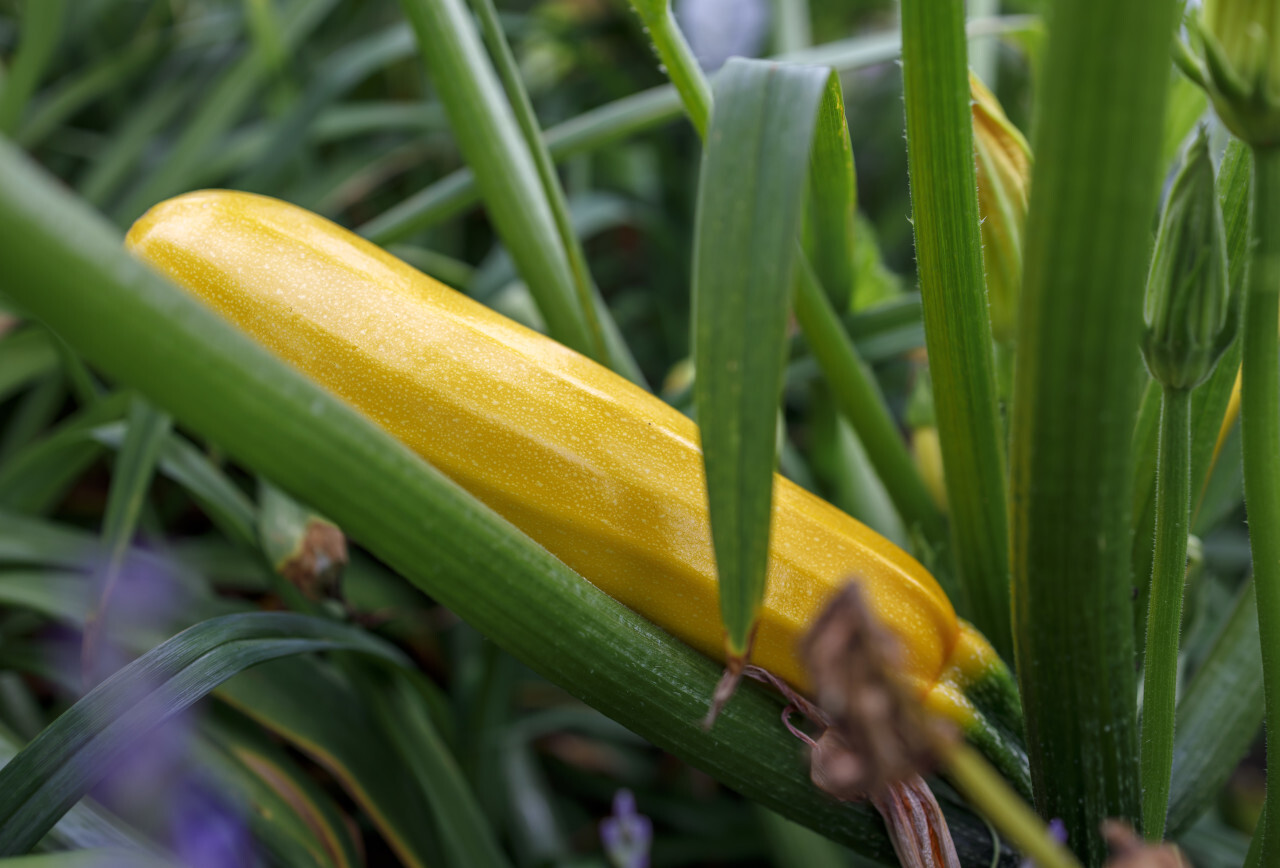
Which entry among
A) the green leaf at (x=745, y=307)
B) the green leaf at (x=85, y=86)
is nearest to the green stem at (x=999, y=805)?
the green leaf at (x=745, y=307)

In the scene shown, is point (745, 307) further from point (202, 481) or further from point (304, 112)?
point (304, 112)

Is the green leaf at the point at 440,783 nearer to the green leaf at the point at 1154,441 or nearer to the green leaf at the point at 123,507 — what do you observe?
the green leaf at the point at 123,507

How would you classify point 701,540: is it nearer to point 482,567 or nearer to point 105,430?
point 482,567

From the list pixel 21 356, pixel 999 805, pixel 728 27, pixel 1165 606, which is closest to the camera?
pixel 999 805

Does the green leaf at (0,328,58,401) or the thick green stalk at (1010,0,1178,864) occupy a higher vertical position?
the thick green stalk at (1010,0,1178,864)

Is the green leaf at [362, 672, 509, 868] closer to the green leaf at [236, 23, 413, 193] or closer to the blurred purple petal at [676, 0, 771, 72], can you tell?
the green leaf at [236, 23, 413, 193]

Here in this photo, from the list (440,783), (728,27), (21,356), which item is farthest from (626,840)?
(728,27)

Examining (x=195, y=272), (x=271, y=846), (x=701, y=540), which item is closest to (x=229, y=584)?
(x=271, y=846)

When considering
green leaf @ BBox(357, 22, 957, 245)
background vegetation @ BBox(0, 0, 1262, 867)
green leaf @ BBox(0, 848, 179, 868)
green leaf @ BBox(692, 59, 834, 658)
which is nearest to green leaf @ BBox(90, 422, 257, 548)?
background vegetation @ BBox(0, 0, 1262, 867)
